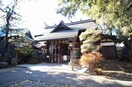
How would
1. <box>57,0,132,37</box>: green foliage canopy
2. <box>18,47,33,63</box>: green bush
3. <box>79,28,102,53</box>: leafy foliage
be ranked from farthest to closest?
<box>18,47,33,63</box>: green bush → <box>79,28,102,53</box>: leafy foliage → <box>57,0,132,37</box>: green foliage canopy

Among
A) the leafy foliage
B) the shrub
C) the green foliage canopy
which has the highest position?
the green foliage canopy

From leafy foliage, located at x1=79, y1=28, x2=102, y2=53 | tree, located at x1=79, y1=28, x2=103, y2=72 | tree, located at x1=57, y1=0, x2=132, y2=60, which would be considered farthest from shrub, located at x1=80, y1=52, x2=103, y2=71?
tree, located at x1=57, y1=0, x2=132, y2=60

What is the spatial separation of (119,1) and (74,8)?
6624 millimetres

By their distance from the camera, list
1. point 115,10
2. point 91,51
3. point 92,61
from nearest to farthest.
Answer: point 115,10, point 92,61, point 91,51

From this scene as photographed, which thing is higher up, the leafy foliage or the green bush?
the leafy foliage

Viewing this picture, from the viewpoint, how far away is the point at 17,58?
19875 millimetres

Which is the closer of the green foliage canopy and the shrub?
the green foliage canopy

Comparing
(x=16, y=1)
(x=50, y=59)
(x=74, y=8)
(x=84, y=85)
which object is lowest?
(x=84, y=85)

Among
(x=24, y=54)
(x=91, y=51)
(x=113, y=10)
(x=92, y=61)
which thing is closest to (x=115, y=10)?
(x=113, y=10)

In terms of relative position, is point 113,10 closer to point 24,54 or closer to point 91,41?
point 91,41

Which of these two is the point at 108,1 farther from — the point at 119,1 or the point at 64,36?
the point at 64,36

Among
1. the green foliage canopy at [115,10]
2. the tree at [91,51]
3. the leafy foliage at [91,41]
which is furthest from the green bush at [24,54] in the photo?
the green foliage canopy at [115,10]

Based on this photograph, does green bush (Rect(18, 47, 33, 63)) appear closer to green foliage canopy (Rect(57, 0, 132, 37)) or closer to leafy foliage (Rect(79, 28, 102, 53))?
leafy foliage (Rect(79, 28, 102, 53))

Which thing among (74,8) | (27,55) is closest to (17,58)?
(27,55)
